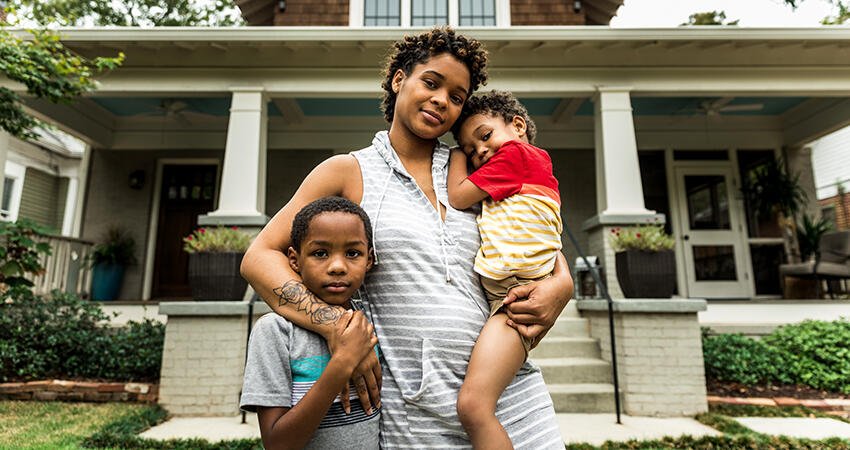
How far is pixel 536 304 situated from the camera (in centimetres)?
104

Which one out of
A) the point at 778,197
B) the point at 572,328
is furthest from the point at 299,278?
the point at 778,197

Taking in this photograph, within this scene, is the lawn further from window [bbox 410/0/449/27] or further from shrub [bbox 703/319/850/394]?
window [bbox 410/0/449/27]

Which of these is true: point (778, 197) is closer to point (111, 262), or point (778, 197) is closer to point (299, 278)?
point (299, 278)

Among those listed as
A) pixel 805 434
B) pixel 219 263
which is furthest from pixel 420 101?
pixel 805 434

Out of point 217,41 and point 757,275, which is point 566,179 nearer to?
point 757,275

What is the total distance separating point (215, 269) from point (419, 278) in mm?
3703

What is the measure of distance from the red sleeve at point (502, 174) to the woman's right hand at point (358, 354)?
0.45 meters

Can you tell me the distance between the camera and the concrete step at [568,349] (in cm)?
449

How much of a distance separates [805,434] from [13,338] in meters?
6.58

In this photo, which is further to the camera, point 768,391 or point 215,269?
point 768,391

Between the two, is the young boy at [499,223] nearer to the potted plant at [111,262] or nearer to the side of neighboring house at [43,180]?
the potted plant at [111,262]

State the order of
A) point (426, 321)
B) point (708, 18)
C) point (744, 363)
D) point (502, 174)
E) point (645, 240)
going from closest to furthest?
point (426, 321) → point (502, 174) → point (645, 240) → point (744, 363) → point (708, 18)

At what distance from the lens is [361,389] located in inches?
36.1

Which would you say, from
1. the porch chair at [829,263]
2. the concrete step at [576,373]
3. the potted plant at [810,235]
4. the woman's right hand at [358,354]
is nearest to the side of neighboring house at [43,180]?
the concrete step at [576,373]
